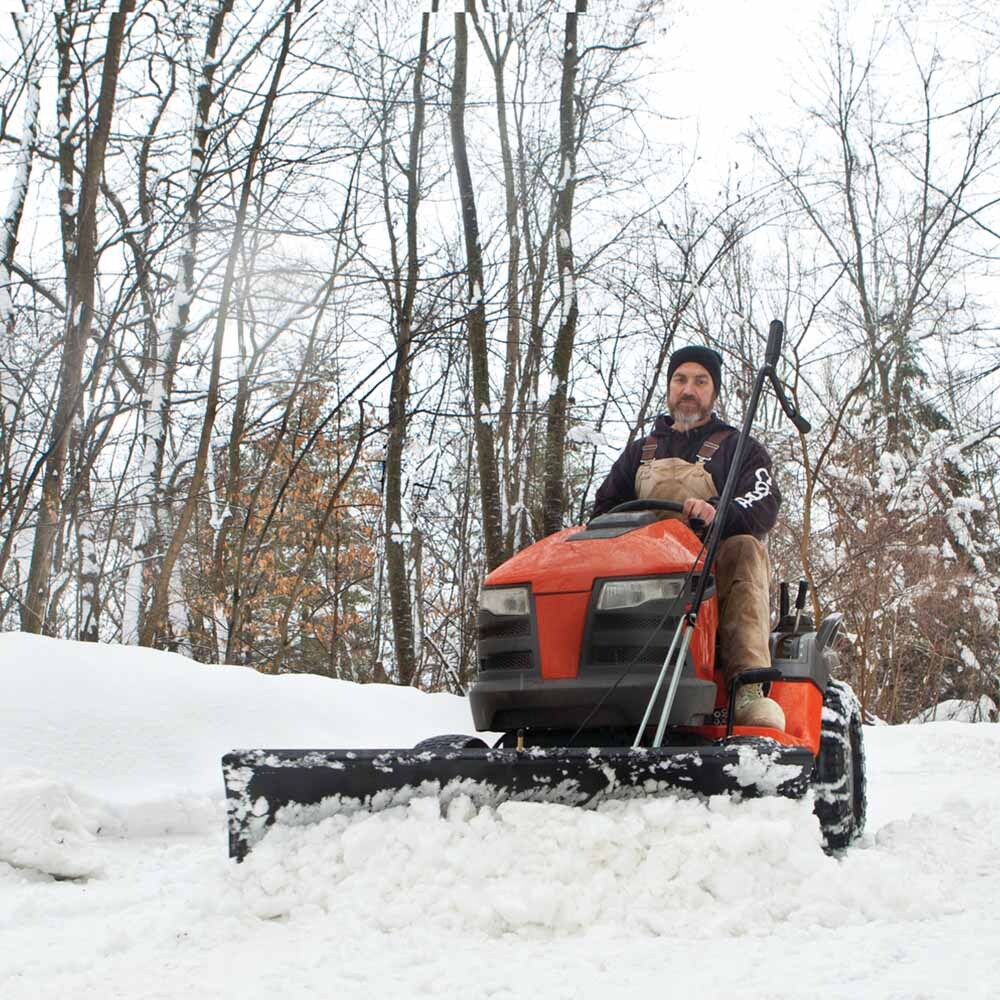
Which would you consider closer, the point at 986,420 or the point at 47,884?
the point at 47,884

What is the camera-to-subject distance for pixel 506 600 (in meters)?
3.53

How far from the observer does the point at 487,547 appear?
10969mm

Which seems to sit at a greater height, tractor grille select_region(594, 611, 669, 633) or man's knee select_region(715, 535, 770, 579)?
man's knee select_region(715, 535, 770, 579)

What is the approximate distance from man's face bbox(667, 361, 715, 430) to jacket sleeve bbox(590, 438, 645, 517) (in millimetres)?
188

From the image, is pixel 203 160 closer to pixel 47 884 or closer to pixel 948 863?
pixel 47 884

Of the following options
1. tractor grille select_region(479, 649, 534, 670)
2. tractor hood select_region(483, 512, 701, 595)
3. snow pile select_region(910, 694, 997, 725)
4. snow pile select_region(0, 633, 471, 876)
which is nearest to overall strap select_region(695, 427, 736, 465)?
tractor hood select_region(483, 512, 701, 595)

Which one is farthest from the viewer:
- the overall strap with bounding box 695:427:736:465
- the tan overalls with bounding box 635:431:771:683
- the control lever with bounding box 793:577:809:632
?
the control lever with bounding box 793:577:809:632

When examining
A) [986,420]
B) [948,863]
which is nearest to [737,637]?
[948,863]

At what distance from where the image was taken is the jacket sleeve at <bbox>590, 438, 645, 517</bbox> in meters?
4.29

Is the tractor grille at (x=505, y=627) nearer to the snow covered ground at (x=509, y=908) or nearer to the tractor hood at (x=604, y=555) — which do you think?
the tractor hood at (x=604, y=555)

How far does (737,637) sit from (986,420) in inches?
431

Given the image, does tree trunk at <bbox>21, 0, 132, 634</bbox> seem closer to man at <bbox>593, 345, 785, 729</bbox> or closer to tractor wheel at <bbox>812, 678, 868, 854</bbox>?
man at <bbox>593, 345, 785, 729</bbox>

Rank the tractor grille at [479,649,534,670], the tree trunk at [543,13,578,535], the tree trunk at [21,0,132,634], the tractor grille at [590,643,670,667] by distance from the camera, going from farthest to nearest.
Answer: the tree trunk at [543,13,578,535]
the tree trunk at [21,0,132,634]
the tractor grille at [479,649,534,670]
the tractor grille at [590,643,670,667]

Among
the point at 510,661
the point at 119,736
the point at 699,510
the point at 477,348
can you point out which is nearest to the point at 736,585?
the point at 699,510
